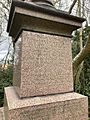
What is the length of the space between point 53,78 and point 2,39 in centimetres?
617

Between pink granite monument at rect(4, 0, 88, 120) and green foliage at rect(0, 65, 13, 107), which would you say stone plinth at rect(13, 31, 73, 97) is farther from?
green foliage at rect(0, 65, 13, 107)

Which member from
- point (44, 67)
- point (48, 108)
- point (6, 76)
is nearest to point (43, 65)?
point (44, 67)

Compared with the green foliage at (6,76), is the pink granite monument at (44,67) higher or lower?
higher

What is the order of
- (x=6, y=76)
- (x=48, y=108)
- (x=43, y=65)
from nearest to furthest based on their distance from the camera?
(x=48, y=108) → (x=43, y=65) → (x=6, y=76)

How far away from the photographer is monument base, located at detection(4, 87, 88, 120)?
177 cm

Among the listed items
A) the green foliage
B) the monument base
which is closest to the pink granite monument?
the monument base

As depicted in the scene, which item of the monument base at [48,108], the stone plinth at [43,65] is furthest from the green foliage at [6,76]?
the monument base at [48,108]

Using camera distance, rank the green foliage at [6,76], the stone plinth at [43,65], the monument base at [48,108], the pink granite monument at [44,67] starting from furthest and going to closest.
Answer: the green foliage at [6,76]
the stone plinth at [43,65]
the pink granite monument at [44,67]
the monument base at [48,108]

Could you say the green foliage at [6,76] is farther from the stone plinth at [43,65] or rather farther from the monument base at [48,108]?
the monument base at [48,108]

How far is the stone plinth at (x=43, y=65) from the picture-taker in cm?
202

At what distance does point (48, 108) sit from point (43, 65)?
0.53 meters

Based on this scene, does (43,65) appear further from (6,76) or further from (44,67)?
(6,76)

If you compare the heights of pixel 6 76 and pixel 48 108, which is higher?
pixel 48 108

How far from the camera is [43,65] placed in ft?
7.02
